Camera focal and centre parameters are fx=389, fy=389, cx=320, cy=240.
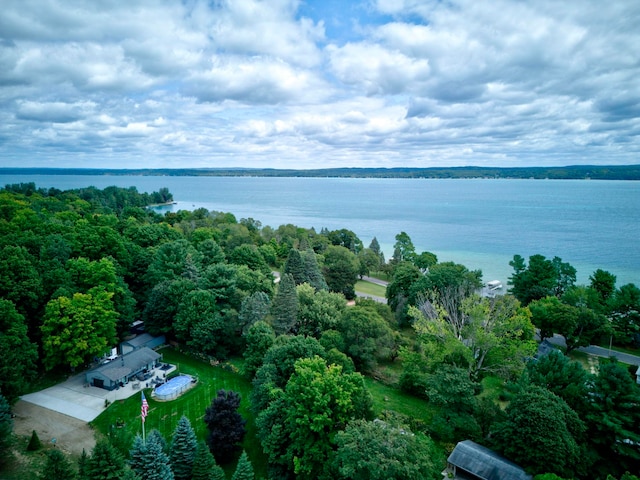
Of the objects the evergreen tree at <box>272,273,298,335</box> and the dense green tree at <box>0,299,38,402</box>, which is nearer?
the dense green tree at <box>0,299,38,402</box>

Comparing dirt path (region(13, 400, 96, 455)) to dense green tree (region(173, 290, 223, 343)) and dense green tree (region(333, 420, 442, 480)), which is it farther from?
dense green tree (region(333, 420, 442, 480))

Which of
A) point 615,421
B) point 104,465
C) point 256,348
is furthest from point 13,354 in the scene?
point 615,421

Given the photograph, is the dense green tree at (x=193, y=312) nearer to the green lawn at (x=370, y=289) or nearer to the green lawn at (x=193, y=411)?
the green lawn at (x=193, y=411)

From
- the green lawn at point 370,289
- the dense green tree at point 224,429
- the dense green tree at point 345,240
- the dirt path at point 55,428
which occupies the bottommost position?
the green lawn at point 370,289

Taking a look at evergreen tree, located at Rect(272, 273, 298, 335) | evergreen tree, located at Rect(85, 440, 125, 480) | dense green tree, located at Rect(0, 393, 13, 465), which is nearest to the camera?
evergreen tree, located at Rect(85, 440, 125, 480)

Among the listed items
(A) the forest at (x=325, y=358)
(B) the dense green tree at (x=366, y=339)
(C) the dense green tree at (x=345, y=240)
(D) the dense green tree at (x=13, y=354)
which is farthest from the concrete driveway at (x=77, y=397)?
(C) the dense green tree at (x=345, y=240)

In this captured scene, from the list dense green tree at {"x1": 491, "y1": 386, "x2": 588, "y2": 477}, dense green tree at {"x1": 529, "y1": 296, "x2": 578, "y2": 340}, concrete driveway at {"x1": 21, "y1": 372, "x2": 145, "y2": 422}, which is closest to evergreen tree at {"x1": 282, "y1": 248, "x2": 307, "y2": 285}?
concrete driveway at {"x1": 21, "y1": 372, "x2": 145, "y2": 422}

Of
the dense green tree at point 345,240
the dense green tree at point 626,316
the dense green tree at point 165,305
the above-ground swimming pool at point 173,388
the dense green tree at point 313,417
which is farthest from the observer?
the dense green tree at point 345,240
